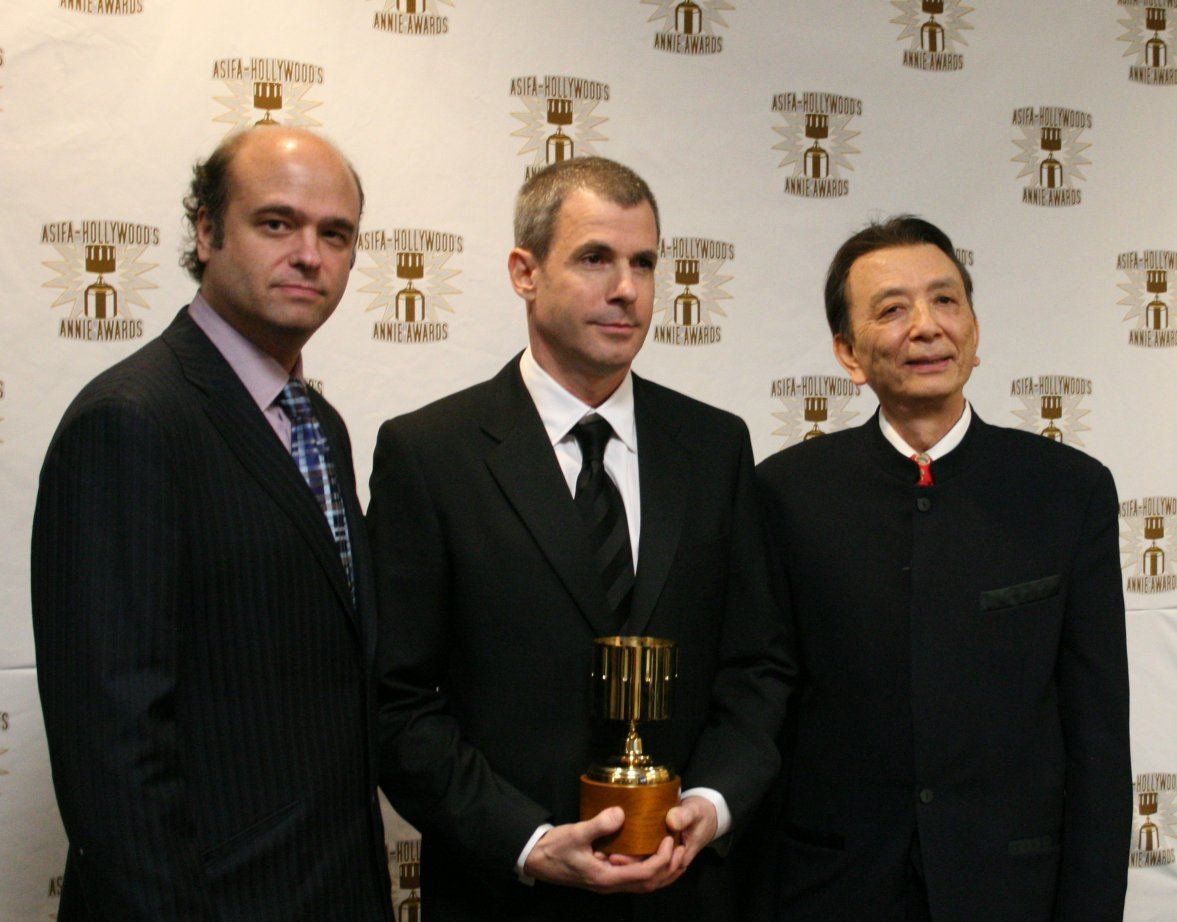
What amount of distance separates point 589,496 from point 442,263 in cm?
104

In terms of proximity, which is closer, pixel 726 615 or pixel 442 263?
pixel 726 615

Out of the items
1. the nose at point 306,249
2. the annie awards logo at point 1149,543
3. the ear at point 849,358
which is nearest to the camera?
the nose at point 306,249

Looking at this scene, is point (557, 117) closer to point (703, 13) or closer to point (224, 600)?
point (703, 13)

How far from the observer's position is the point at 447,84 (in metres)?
2.51

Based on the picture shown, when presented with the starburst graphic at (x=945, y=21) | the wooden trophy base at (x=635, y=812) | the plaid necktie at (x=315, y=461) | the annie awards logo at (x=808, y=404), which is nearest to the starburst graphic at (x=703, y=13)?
the starburst graphic at (x=945, y=21)

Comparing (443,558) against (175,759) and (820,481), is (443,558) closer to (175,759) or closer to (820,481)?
(175,759)

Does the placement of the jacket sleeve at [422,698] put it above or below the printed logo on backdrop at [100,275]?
below

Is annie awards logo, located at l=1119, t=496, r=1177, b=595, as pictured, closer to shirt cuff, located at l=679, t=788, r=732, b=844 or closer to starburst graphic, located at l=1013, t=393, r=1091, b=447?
starburst graphic, located at l=1013, t=393, r=1091, b=447

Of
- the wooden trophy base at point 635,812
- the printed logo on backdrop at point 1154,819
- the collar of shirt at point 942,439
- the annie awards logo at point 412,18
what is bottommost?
the printed logo on backdrop at point 1154,819

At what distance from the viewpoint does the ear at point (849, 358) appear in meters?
1.87

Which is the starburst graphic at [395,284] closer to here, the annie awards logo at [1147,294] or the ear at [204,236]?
the ear at [204,236]

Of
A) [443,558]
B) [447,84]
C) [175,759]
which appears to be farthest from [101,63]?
[175,759]

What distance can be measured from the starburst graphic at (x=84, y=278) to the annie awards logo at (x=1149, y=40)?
244cm

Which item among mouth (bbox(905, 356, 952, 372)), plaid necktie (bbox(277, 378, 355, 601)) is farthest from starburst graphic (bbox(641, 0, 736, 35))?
plaid necktie (bbox(277, 378, 355, 601))
